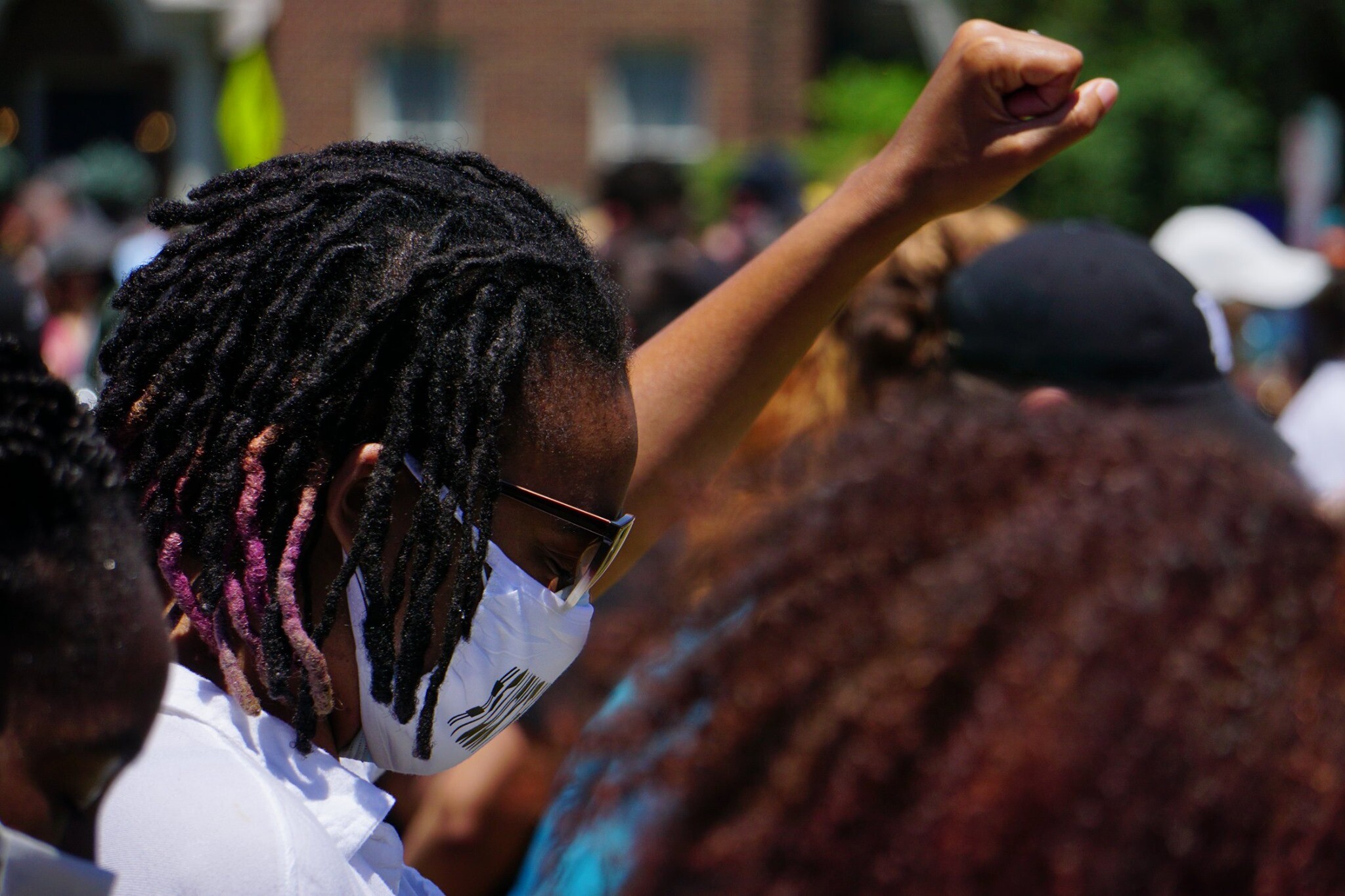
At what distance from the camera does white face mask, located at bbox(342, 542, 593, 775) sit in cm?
159

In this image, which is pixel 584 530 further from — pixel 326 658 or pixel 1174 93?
pixel 1174 93

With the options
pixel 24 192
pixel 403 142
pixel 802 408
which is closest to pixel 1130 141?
pixel 24 192

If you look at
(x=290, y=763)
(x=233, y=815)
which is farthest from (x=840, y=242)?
(x=233, y=815)

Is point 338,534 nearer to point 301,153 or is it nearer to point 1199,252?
point 301,153

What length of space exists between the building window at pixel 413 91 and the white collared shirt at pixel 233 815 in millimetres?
16343

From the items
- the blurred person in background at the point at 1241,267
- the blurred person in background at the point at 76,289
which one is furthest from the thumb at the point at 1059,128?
the blurred person in background at the point at 76,289

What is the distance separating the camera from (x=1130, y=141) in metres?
17.9

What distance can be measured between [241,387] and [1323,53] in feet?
67.2

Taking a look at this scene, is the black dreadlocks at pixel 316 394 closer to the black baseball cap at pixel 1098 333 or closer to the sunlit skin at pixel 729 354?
the sunlit skin at pixel 729 354

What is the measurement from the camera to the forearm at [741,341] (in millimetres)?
1968

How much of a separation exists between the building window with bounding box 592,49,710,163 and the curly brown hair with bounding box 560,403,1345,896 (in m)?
16.5

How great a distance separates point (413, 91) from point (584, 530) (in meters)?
16.6

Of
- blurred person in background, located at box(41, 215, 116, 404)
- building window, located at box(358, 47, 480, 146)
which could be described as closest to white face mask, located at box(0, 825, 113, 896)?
blurred person in background, located at box(41, 215, 116, 404)

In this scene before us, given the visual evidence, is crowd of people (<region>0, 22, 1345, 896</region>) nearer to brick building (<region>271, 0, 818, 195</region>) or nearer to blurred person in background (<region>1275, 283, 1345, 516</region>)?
blurred person in background (<region>1275, 283, 1345, 516</region>)
